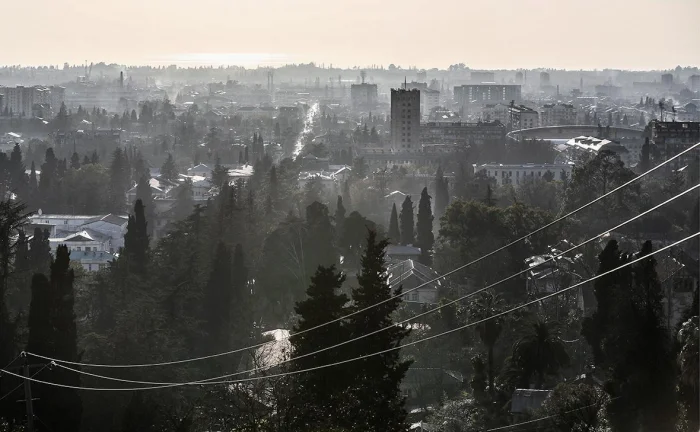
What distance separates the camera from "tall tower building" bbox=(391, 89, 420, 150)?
55.1 metres

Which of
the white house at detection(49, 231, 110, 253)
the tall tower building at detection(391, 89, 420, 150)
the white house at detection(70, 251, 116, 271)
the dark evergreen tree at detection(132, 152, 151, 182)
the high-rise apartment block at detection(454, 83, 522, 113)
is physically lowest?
the white house at detection(70, 251, 116, 271)

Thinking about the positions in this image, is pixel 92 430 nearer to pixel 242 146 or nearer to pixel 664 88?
pixel 242 146

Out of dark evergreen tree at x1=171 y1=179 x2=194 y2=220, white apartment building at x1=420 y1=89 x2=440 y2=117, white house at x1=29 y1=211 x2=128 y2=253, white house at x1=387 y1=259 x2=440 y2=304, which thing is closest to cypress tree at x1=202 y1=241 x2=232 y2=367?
white house at x1=387 y1=259 x2=440 y2=304

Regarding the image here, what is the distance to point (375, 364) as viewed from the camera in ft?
36.5

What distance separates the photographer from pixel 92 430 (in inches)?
542

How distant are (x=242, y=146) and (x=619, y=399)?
43131 millimetres

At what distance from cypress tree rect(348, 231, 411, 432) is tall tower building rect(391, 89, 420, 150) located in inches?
1701

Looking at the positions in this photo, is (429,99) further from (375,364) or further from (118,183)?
(375,364)

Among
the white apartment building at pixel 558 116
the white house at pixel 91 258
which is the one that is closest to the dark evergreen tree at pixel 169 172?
the white house at pixel 91 258

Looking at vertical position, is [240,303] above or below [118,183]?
below

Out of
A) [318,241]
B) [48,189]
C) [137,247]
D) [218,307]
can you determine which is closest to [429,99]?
[48,189]

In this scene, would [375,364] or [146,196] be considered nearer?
[375,364]

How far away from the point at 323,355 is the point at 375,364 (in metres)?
0.49

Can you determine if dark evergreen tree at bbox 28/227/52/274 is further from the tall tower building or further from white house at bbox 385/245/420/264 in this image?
the tall tower building
